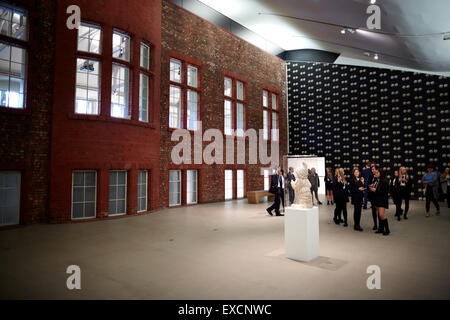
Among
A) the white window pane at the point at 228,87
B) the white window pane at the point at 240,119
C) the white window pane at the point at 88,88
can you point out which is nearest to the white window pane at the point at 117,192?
the white window pane at the point at 88,88

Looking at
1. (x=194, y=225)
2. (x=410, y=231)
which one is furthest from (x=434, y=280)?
(x=194, y=225)

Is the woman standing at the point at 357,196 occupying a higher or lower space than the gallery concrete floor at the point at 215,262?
higher

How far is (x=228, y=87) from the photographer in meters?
16.1

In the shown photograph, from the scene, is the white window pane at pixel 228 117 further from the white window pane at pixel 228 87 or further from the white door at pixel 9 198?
the white door at pixel 9 198

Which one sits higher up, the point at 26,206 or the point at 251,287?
the point at 26,206

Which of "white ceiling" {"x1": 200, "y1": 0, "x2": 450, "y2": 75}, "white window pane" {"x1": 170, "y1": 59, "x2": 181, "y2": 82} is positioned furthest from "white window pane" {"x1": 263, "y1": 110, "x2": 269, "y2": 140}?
"white window pane" {"x1": 170, "y1": 59, "x2": 181, "y2": 82}

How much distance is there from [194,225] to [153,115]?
Answer: 5176 mm

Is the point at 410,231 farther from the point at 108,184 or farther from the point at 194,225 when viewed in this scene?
the point at 108,184

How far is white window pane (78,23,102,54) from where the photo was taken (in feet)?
31.2

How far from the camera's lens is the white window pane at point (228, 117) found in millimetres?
15680

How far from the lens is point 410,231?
742 centimetres

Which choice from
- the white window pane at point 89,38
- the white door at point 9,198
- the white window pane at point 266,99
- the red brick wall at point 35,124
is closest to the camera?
the white door at point 9,198

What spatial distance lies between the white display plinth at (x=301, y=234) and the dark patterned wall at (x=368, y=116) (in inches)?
517

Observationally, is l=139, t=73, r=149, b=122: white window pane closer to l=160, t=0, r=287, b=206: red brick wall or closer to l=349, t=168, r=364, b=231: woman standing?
l=160, t=0, r=287, b=206: red brick wall
